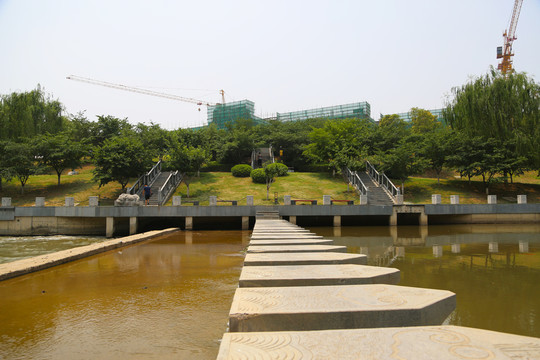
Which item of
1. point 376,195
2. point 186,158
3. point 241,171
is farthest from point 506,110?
point 186,158

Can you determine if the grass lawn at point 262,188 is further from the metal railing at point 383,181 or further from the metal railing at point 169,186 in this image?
the metal railing at point 383,181

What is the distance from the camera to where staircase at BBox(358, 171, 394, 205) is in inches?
1025

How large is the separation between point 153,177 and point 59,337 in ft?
91.3

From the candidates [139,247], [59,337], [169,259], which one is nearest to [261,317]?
[59,337]

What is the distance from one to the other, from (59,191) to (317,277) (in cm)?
3276

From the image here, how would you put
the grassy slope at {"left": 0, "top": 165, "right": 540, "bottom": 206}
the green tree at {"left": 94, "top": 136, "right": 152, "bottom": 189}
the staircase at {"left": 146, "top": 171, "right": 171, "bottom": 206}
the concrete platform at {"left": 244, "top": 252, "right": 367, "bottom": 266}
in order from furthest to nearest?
the grassy slope at {"left": 0, "top": 165, "right": 540, "bottom": 206}, the green tree at {"left": 94, "top": 136, "right": 152, "bottom": 189}, the staircase at {"left": 146, "top": 171, "right": 171, "bottom": 206}, the concrete platform at {"left": 244, "top": 252, "right": 367, "bottom": 266}

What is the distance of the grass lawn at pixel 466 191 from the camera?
28309mm

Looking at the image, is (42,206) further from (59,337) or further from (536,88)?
(536,88)

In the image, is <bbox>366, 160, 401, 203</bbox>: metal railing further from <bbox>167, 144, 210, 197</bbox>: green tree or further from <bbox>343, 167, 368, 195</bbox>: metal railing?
<bbox>167, 144, 210, 197</bbox>: green tree

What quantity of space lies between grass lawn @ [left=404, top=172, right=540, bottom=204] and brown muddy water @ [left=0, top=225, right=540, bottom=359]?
17.3m

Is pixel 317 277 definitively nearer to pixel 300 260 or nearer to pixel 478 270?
pixel 300 260

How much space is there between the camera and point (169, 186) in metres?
29.1

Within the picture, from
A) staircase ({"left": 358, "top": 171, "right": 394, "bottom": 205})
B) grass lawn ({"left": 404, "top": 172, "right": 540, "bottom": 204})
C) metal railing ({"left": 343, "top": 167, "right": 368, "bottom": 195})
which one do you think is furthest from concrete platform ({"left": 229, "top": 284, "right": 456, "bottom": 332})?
grass lawn ({"left": 404, "top": 172, "right": 540, "bottom": 204})

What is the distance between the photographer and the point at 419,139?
35.3 meters
